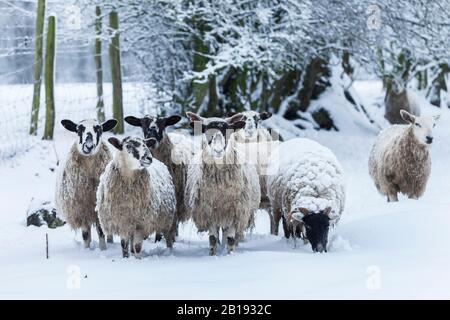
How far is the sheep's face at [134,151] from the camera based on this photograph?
8.25 m

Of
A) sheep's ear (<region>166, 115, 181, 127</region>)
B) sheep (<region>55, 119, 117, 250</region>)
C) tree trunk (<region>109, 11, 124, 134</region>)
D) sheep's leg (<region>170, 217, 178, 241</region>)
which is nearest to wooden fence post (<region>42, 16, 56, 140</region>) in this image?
tree trunk (<region>109, 11, 124, 134</region>)

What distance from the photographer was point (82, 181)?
9.26 meters

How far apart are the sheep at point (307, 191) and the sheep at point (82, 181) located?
83.4 inches

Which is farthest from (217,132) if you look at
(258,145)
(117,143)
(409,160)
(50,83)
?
(50,83)

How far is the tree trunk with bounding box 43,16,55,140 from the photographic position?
16.6m

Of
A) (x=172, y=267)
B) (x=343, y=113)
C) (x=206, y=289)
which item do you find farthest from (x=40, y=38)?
(x=206, y=289)

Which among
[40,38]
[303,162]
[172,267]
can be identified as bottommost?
[172,267]

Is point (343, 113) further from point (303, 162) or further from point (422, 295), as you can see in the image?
point (422, 295)

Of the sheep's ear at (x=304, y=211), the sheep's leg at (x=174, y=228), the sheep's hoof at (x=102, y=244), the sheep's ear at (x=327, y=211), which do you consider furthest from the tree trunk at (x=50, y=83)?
the sheep's ear at (x=327, y=211)

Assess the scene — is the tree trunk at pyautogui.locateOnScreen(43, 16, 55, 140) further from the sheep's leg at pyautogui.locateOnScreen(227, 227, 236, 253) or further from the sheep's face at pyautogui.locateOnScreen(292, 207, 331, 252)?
the sheep's face at pyautogui.locateOnScreen(292, 207, 331, 252)

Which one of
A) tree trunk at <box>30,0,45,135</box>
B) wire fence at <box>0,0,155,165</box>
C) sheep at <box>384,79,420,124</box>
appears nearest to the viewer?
wire fence at <box>0,0,155,165</box>

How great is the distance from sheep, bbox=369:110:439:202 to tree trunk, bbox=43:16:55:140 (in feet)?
25.2

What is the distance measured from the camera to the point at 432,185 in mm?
15297

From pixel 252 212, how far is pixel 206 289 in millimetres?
3072
